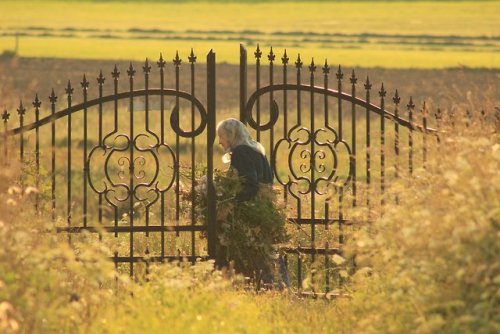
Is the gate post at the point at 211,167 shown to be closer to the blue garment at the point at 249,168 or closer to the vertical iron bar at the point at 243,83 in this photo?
the blue garment at the point at 249,168

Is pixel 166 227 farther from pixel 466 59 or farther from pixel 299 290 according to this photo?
pixel 466 59

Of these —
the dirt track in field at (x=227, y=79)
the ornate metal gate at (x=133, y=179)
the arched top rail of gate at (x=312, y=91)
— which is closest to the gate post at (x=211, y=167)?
the ornate metal gate at (x=133, y=179)

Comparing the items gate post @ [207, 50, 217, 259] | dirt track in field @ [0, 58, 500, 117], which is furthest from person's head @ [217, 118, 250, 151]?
dirt track in field @ [0, 58, 500, 117]

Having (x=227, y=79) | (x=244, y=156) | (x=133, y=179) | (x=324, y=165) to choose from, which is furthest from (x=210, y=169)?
(x=227, y=79)

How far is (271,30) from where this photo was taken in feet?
287

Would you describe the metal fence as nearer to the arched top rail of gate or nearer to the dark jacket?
the arched top rail of gate

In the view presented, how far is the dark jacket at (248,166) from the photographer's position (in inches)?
475

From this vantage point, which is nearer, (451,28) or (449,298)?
(449,298)

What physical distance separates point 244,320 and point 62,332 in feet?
3.74

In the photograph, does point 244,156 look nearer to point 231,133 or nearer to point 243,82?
point 231,133

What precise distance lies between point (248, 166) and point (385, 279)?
2665 mm

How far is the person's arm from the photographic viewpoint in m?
12.1

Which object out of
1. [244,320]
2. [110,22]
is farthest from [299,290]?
[110,22]

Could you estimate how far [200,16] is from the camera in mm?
108562
